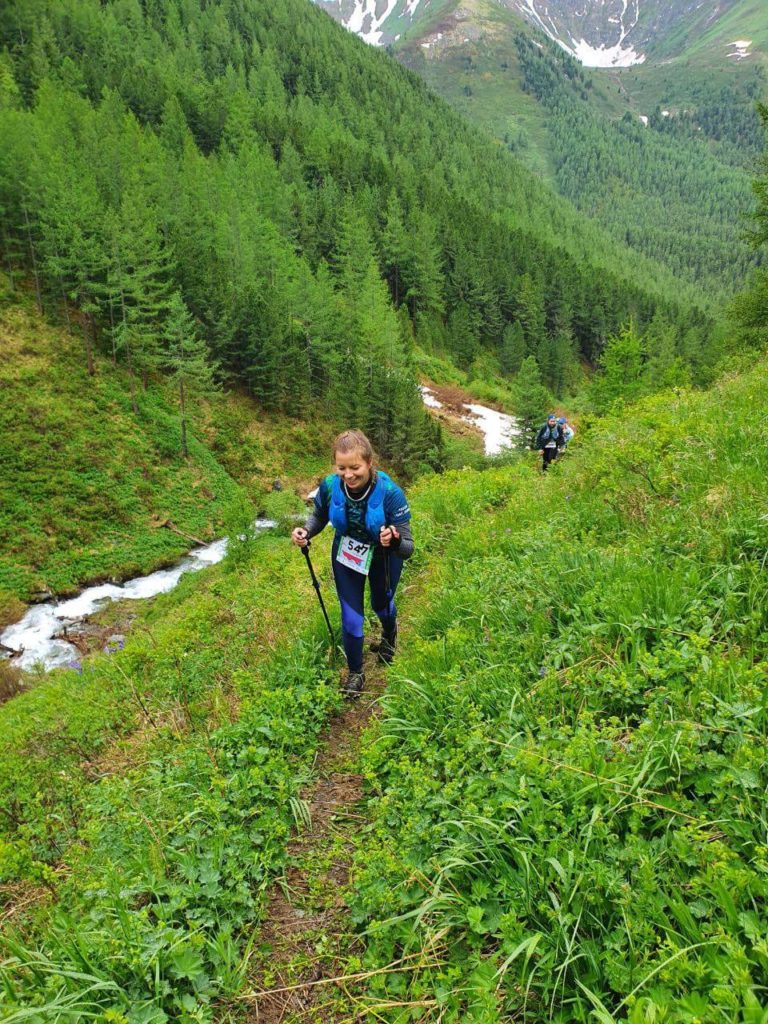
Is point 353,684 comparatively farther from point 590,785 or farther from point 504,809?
point 590,785

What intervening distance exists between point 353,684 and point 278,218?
227 feet

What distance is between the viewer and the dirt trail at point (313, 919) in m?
2.42

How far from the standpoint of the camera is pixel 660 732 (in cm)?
257

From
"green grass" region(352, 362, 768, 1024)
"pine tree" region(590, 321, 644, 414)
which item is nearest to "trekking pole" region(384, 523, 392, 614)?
"green grass" region(352, 362, 768, 1024)

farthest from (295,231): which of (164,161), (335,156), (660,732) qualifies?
(660,732)

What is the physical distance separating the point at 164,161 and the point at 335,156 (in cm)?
3503

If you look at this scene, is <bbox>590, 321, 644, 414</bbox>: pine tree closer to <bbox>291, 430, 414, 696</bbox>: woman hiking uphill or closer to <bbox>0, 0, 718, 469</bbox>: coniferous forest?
<bbox>0, 0, 718, 469</bbox>: coniferous forest

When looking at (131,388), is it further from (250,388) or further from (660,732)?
(660,732)

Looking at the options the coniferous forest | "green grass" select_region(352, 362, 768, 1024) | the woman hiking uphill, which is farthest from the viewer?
the coniferous forest

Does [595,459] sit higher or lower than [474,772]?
higher

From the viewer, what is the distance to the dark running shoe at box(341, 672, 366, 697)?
192 inches

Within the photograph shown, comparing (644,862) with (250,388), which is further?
(250,388)

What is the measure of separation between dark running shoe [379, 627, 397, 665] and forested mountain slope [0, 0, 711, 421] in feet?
111

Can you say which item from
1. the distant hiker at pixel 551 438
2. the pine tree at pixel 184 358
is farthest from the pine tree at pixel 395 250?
the distant hiker at pixel 551 438
